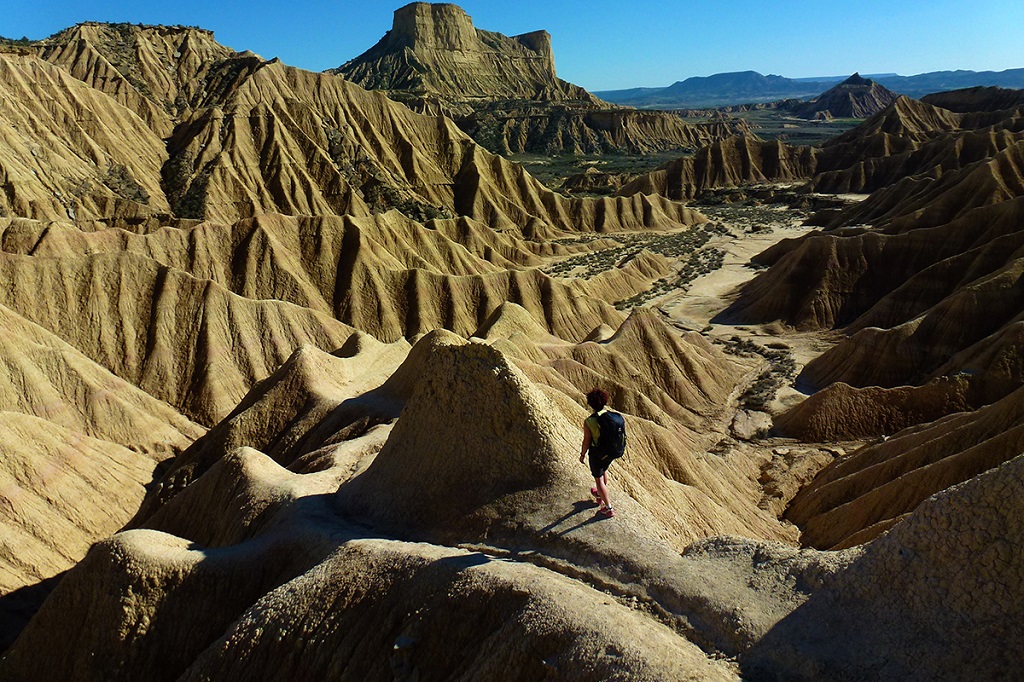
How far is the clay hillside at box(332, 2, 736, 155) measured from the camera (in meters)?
156

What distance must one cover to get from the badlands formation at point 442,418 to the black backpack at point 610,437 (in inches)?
48.5

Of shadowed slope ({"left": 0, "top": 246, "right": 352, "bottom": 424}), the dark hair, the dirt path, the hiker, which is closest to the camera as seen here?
the dark hair

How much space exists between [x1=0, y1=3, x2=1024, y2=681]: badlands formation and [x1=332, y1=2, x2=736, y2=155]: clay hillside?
246ft

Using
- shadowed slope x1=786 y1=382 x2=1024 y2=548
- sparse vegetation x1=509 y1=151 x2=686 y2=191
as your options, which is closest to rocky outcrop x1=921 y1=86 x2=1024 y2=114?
sparse vegetation x1=509 y1=151 x2=686 y2=191

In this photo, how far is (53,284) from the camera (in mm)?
35438

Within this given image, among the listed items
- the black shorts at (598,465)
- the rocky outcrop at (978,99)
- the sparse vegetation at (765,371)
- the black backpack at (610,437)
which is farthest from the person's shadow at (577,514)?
the rocky outcrop at (978,99)

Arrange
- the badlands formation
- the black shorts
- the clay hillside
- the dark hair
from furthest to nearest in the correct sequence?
the clay hillside < the black shorts < the dark hair < the badlands formation

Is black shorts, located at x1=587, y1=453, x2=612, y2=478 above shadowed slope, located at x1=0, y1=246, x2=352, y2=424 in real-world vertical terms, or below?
below

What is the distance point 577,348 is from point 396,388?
12.9 metres

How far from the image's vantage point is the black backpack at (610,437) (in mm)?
10352

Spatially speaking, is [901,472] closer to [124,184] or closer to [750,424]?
[750,424]

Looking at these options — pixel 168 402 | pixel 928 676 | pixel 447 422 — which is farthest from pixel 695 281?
pixel 928 676

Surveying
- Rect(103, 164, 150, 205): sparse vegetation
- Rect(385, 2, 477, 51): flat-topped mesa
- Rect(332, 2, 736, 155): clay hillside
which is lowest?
Rect(103, 164, 150, 205): sparse vegetation

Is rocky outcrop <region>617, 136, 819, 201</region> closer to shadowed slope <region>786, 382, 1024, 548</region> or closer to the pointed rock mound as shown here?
shadowed slope <region>786, 382, 1024, 548</region>
